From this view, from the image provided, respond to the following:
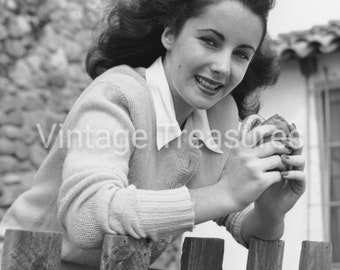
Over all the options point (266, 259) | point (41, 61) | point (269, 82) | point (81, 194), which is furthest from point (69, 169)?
point (41, 61)

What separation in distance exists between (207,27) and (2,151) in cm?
363

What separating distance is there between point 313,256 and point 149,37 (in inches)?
31.0

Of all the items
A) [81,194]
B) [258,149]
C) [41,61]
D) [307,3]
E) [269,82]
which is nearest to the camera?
[81,194]

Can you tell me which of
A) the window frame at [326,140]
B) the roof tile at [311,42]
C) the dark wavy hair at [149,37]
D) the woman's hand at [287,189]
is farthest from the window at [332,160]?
the woman's hand at [287,189]

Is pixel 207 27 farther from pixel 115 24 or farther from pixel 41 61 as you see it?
pixel 41 61

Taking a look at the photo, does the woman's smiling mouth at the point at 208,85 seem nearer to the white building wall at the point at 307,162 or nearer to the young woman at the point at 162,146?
the young woman at the point at 162,146

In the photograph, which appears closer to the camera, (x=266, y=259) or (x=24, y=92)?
(x=266, y=259)

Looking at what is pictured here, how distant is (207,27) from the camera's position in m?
1.72

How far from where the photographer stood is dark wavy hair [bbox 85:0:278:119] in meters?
1.83

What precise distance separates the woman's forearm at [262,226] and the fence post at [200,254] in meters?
0.17

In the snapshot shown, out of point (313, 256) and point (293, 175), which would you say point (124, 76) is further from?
point (313, 256)

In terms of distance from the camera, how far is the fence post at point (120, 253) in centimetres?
138

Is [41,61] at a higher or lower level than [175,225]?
higher

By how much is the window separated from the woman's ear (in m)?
Answer: 3.55
